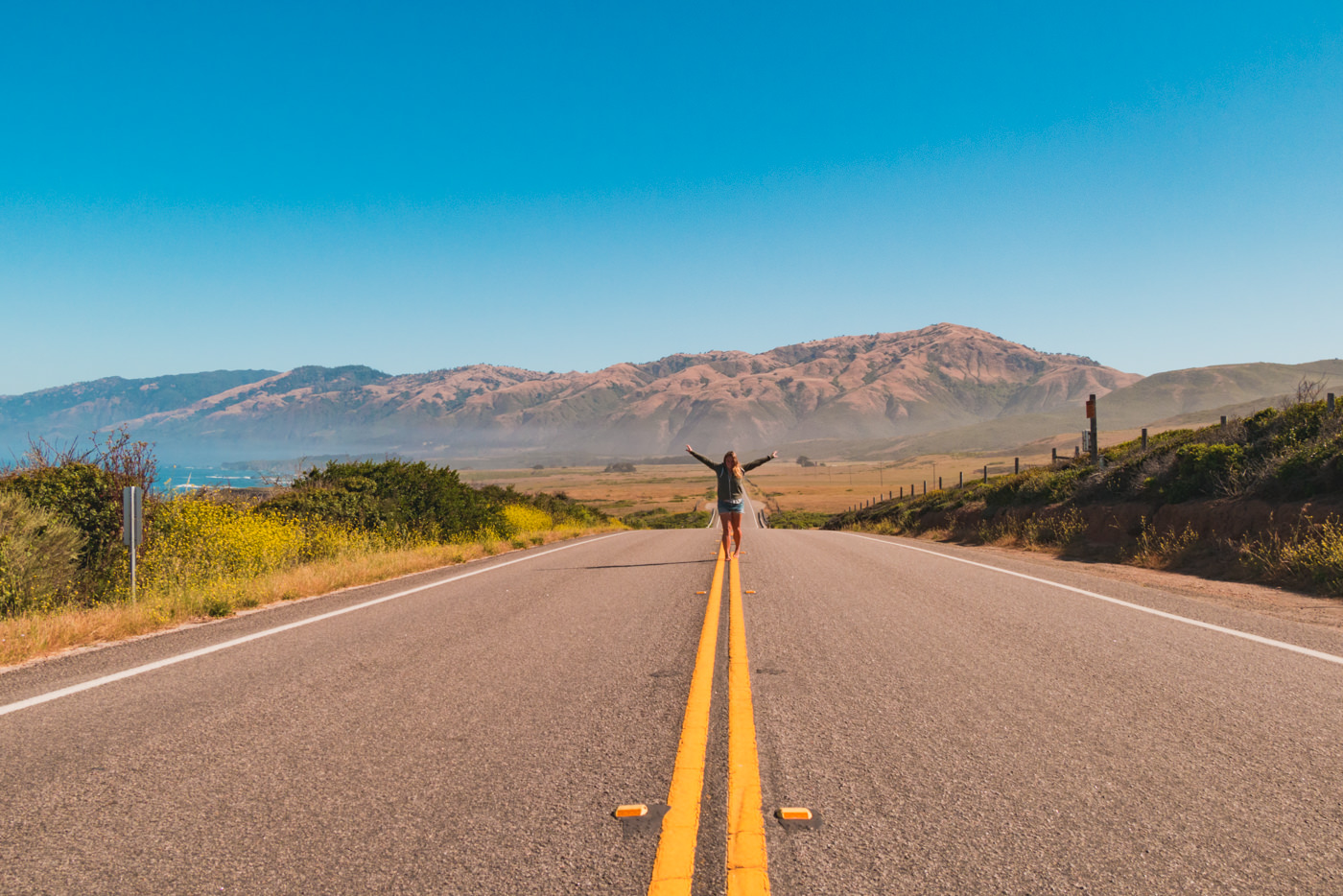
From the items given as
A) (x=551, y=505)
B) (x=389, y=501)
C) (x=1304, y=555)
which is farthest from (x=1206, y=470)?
(x=551, y=505)

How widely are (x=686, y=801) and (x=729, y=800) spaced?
0.19 metres

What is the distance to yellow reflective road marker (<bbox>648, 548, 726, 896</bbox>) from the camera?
8.46ft

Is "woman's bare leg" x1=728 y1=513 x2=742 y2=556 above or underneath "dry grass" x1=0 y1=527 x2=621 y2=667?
above

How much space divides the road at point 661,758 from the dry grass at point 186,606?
1.85ft

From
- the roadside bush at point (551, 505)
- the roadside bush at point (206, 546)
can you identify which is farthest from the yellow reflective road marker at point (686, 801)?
the roadside bush at point (551, 505)

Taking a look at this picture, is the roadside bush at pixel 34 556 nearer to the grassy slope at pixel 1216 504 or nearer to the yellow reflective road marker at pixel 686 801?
the yellow reflective road marker at pixel 686 801

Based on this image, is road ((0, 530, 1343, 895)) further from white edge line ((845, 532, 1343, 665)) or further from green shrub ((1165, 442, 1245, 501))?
green shrub ((1165, 442, 1245, 501))

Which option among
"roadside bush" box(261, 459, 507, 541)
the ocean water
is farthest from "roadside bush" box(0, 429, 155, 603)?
"roadside bush" box(261, 459, 507, 541)

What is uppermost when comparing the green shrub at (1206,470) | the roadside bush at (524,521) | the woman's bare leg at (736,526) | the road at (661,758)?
the green shrub at (1206,470)

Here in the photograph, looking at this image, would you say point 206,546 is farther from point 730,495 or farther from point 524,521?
point 524,521

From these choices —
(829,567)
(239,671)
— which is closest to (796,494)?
(829,567)

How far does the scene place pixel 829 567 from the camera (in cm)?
1312

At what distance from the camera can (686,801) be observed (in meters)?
3.19

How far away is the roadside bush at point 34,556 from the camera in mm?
8477
